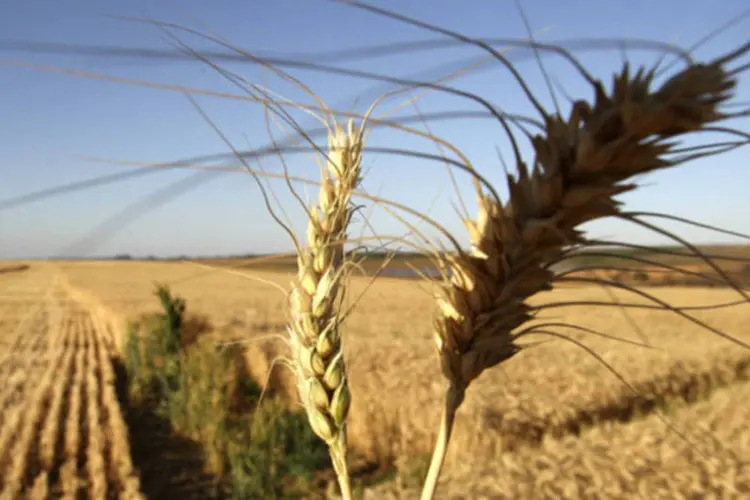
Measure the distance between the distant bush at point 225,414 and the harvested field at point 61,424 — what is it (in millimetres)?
858

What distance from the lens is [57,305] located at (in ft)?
95.4

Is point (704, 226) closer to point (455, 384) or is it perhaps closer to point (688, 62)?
point (688, 62)

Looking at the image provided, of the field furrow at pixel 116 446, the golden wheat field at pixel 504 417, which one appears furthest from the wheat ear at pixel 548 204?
the field furrow at pixel 116 446

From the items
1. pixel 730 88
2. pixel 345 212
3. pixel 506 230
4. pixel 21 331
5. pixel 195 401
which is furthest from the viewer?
pixel 21 331

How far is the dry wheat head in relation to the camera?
32.2 inches

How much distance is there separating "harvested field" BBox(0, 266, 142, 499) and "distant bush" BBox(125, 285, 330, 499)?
2.82 ft

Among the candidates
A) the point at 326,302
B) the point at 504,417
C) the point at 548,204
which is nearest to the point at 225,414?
the point at 504,417

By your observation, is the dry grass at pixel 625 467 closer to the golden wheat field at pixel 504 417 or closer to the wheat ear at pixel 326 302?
the golden wheat field at pixel 504 417

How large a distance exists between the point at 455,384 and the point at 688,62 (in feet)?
2.16

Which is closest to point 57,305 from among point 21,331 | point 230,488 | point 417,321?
point 21,331

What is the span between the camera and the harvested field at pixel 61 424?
6809 millimetres

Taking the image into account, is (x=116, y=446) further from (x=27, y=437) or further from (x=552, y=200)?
(x=552, y=200)

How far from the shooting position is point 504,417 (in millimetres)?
5699

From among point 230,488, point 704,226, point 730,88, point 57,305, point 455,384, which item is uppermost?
point 57,305
